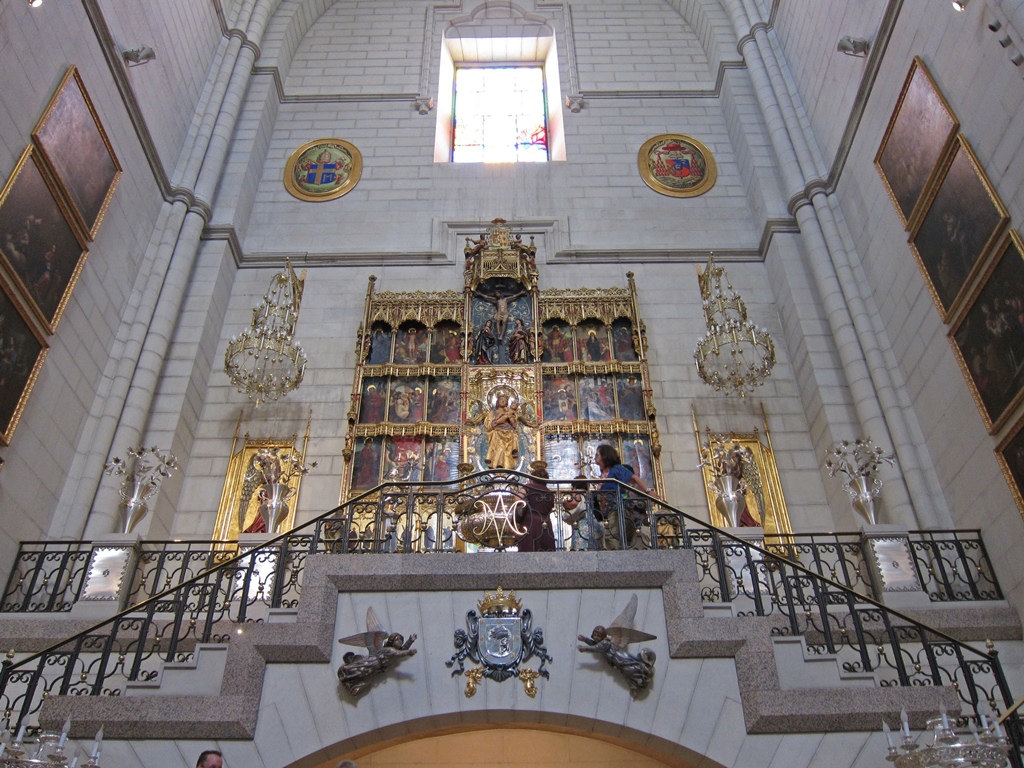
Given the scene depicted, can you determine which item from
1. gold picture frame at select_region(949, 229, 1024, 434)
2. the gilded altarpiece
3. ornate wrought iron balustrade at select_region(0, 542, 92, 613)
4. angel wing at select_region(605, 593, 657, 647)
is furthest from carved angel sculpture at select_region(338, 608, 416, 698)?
gold picture frame at select_region(949, 229, 1024, 434)

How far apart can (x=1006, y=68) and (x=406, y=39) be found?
11881 mm

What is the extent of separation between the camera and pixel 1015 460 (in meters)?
8.24

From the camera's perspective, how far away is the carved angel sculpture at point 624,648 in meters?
6.43

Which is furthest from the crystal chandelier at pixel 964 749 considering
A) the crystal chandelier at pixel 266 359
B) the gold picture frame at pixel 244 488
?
the crystal chandelier at pixel 266 359

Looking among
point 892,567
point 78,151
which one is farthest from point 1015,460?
point 78,151

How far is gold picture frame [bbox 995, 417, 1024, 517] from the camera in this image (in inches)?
320

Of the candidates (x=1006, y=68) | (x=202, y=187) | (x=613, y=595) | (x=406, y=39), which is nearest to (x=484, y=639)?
(x=613, y=595)

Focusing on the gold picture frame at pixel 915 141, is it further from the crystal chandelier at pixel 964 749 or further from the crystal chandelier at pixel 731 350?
the crystal chandelier at pixel 964 749

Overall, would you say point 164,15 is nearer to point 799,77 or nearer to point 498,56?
point 498,56

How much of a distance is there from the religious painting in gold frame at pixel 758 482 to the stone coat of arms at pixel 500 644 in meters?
4.39

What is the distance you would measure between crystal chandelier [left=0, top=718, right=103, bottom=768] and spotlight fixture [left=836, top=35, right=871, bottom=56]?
11254 mm

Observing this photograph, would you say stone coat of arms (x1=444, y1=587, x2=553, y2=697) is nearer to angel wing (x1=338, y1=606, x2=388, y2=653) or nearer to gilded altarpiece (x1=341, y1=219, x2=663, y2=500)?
angel wing (x1=338, y1=606, x2=388, y2=653)

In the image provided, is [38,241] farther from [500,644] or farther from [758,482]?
[758,482]

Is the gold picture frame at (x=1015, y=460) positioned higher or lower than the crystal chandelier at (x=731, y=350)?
lower
